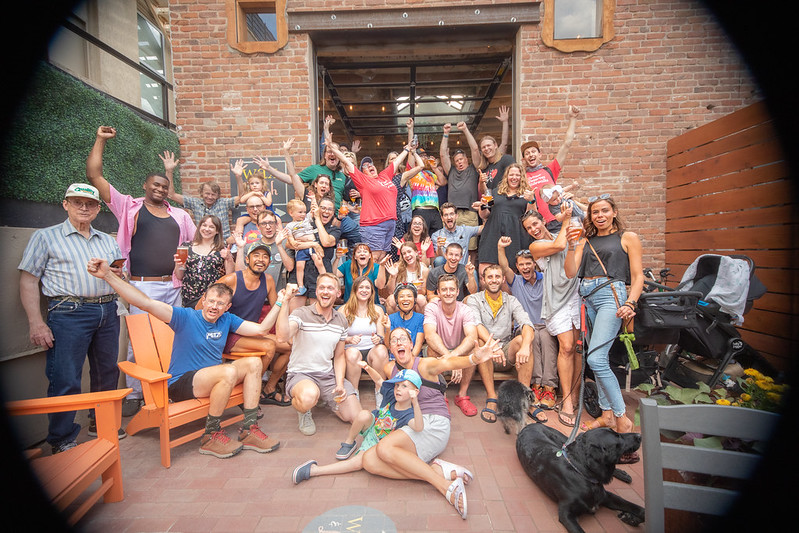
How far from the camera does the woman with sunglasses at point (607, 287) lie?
3057 millimetres

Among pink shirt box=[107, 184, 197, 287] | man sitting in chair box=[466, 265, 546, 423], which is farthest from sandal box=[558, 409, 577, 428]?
pink shirt box=[107, 184, 197, 287]

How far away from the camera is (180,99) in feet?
18.3

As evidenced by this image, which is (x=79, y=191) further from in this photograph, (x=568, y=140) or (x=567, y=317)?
(x=568, y=140)

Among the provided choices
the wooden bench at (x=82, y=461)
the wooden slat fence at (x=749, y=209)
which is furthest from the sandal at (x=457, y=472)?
the wooden slat fence at (x=749, y=209)

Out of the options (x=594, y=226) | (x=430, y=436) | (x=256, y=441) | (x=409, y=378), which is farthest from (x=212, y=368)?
(x=594, y=226)

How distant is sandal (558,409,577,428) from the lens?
3.24 metres

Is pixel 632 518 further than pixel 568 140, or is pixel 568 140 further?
pixel 568 140

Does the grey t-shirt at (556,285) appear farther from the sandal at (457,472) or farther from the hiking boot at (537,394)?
the sandal at (457,472)

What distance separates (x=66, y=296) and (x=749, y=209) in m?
7.23

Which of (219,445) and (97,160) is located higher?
(97,160)

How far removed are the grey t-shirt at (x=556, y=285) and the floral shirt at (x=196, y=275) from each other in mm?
3529

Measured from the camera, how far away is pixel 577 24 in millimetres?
5473

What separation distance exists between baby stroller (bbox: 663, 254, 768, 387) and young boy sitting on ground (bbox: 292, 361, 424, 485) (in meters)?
2.67

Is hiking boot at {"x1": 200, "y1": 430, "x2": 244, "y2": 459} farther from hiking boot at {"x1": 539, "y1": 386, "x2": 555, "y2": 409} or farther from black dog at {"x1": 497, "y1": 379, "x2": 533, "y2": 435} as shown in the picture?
hiking boot at {"x1": 539, "y1": 386, "x2": 555, "y2": 409}
